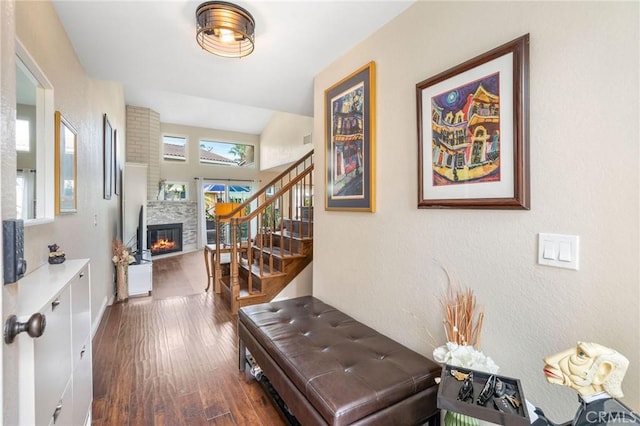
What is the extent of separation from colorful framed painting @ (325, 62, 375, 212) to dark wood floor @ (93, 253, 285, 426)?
150 cm

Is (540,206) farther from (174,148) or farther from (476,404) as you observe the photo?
(174,148)

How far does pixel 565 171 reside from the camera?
108cm

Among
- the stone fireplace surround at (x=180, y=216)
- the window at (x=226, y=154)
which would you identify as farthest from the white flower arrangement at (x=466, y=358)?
the window at (x=226, y=154)

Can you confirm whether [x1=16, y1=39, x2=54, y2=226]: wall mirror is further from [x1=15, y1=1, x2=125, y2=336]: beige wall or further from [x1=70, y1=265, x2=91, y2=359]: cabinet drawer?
[x1=70, y1=265, x2=91, y2=359]: cabinet drawer

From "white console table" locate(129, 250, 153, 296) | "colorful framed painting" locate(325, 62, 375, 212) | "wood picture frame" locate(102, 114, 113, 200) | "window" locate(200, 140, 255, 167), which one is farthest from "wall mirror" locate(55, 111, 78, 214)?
"window" locate(200, 140, 255, 167)

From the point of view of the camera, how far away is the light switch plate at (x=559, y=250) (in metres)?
1.06

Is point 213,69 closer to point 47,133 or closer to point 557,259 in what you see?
point 47,133

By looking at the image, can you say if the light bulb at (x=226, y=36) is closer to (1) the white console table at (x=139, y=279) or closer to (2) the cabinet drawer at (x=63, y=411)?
(2) the cabinet drawer at (x=63, y=411)

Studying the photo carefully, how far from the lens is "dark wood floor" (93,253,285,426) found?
68.4 inches

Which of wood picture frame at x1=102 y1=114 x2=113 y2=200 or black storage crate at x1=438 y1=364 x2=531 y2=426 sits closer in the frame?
black storage crate at x1=438 y1=364 x2=531 y2=426

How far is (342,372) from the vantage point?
1387mm

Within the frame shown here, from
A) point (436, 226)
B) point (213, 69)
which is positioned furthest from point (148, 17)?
point (436, 226)

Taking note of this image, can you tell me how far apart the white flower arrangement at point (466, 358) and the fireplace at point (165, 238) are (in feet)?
25.1

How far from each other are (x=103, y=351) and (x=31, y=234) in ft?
5.15
